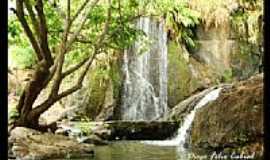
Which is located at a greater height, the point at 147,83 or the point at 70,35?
the point at 70,35

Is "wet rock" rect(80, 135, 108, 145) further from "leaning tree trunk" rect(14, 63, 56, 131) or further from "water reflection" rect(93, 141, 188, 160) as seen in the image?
"leaning tree trunk" rect(14, 63, 56, 131)

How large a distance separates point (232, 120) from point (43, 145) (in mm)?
1079

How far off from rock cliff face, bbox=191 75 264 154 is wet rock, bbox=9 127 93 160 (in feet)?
2.27

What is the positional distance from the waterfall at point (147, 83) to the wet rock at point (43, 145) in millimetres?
1120

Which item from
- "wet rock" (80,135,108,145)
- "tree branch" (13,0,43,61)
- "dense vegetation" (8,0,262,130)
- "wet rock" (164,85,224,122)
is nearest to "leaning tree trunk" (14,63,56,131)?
"dense vegetation" (8,0,262,130)

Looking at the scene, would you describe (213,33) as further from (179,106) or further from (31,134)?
(31,134)

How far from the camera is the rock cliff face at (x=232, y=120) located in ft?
7.45

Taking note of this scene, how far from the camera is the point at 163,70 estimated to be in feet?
13.4

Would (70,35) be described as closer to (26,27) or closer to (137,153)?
(26,27)

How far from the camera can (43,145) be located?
2436 millimetres

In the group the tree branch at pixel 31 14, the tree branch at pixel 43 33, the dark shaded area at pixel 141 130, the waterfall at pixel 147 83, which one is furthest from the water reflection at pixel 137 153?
the waterfall at pixel 147 83

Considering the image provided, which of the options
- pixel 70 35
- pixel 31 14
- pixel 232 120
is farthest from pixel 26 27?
pixel 232 120

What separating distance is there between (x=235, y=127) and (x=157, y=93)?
1.66 meters

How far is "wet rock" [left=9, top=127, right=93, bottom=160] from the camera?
2.21 meters
